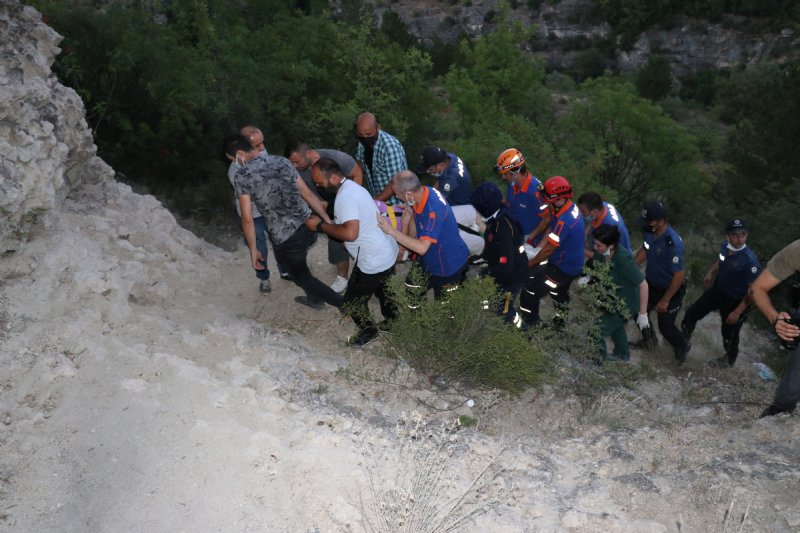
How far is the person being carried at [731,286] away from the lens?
17.9ft

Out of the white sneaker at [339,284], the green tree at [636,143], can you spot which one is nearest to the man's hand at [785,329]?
the white sneaker at [339,284]

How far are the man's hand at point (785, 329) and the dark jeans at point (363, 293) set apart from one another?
9.05ft

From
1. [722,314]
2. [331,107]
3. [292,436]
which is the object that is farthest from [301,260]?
[331,107]

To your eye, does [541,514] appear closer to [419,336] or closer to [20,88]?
[419,336]

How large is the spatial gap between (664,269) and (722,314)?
3.06 feet

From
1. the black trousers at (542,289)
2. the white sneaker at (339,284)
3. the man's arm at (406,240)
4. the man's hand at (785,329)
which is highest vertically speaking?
the man's hand at (785,329)

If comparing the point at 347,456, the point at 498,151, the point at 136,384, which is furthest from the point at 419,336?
the point at 498,151

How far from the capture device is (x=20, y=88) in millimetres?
4711

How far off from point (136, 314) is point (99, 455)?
4.74 ft

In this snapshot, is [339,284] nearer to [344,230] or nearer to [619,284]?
[344,230]

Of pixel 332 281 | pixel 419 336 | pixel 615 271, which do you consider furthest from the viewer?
pixel 332 281

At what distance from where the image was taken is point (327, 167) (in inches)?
172

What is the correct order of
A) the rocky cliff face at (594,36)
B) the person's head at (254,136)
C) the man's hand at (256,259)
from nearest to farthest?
the man's hand at (256,259)
the person's head at (254,136)
the rocky cliff face at (594,36)

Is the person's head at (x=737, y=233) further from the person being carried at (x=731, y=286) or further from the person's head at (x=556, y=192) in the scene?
the person's head at (x=556, y=192)
